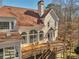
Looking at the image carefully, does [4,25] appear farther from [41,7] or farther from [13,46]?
[41,7]

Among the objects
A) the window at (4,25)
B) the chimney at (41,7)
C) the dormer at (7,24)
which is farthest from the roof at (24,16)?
the window at (4,25)

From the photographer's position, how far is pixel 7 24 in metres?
22.9

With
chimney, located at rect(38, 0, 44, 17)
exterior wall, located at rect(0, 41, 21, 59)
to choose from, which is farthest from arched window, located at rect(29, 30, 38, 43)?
exterior wall, located at rect(0, 41, 21, 59)

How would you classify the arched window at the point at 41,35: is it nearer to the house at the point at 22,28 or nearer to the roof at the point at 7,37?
the house at the point at 22,28

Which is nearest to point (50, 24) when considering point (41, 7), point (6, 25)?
point (41, 7)

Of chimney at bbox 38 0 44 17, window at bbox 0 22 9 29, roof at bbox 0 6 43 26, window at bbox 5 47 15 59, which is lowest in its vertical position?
window at bbox 5 47 15 59

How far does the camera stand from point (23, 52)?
21547 mm

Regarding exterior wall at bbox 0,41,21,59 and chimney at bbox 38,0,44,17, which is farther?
chimney at bbox 38,0,44,17

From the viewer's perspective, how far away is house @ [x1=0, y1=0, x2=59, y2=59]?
62.5 ft

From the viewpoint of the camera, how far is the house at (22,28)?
62.5 feet

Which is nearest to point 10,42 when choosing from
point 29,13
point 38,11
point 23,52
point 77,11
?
point 23,52

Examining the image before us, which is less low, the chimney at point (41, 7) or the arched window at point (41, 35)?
the chimney at point (41, 7)

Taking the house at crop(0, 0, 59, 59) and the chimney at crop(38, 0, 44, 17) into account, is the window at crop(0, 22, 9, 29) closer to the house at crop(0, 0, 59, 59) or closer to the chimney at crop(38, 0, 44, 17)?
the house at crop(0, 0, 59, 59)

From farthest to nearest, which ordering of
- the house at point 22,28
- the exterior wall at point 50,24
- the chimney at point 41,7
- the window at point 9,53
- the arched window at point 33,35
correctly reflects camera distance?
the chimney at point 41,7 → the exterior wall at point 50,24 → the arched window at point 33,35 → the house at point 22,28 → the window at point 9,53
